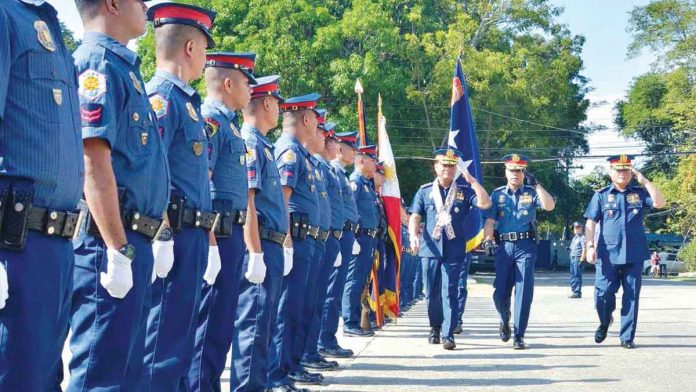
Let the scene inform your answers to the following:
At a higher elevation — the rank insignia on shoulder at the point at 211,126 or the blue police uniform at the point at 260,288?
the rank insignia on shoulder at the point at 211,126

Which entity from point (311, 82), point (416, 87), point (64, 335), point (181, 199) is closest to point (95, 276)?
point (64, 335)

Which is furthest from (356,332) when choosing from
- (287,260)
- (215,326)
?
(215,326)

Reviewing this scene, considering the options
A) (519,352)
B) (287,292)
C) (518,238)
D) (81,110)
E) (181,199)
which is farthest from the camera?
(518,238)

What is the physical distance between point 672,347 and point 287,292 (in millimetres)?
5362

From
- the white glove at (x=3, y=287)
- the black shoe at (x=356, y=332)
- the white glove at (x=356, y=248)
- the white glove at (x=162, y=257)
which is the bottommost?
the black shoe at (x=356, y=332)

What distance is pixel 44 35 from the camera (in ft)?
10.6

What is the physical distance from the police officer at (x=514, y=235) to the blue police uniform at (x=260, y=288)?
4.78 m

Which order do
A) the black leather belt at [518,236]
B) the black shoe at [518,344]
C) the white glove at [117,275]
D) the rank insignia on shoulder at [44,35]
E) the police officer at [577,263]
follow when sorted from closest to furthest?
the rank insignia on shoulder at [44,35], the white glove at [117,275], the black shoe at [518,344], the black leather belt at [518,236], the police officer at [577,263]

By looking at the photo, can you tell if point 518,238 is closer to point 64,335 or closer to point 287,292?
point 287,292

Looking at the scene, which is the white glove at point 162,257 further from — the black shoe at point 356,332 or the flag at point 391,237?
the flag at point 391,237

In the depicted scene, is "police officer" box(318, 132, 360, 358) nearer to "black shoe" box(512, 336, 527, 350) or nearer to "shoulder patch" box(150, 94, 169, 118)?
"black shoe" box(512, 336, 527, 350)

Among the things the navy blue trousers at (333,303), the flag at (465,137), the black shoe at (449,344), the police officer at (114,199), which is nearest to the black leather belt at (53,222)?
the police officer at (114,199)

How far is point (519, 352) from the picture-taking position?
32.3 ft

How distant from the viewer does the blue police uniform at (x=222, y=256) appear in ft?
17.5
